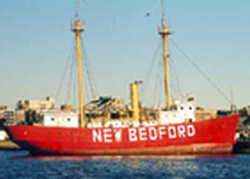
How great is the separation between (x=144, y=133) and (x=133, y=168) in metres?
13.8

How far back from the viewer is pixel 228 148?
57062 millimetres

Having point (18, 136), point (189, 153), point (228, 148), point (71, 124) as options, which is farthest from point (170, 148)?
point (18, 136)

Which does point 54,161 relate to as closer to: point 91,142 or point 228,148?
point 91,142

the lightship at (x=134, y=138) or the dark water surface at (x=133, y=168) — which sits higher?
the lightship at (x=134, y=138)

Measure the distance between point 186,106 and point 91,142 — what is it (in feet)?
34.4

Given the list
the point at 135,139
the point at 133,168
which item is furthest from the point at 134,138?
the point at 133,168

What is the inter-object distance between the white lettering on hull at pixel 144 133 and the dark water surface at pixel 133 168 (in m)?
3.28

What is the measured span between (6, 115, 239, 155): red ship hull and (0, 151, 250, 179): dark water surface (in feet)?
8.87

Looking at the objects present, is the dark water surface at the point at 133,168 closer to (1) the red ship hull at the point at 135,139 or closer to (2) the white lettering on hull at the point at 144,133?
(1) the red ship hull at the point at 135,139

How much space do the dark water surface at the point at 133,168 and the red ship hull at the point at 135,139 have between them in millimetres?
2704

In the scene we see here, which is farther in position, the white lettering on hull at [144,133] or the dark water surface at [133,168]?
the white lettering on hull at [144,133]

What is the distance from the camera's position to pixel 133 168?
4325 centimetres

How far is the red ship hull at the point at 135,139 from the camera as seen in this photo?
56156 mm

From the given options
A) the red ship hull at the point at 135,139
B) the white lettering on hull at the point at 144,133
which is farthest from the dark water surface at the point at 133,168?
the white lettering on hull at the point at 144,133
